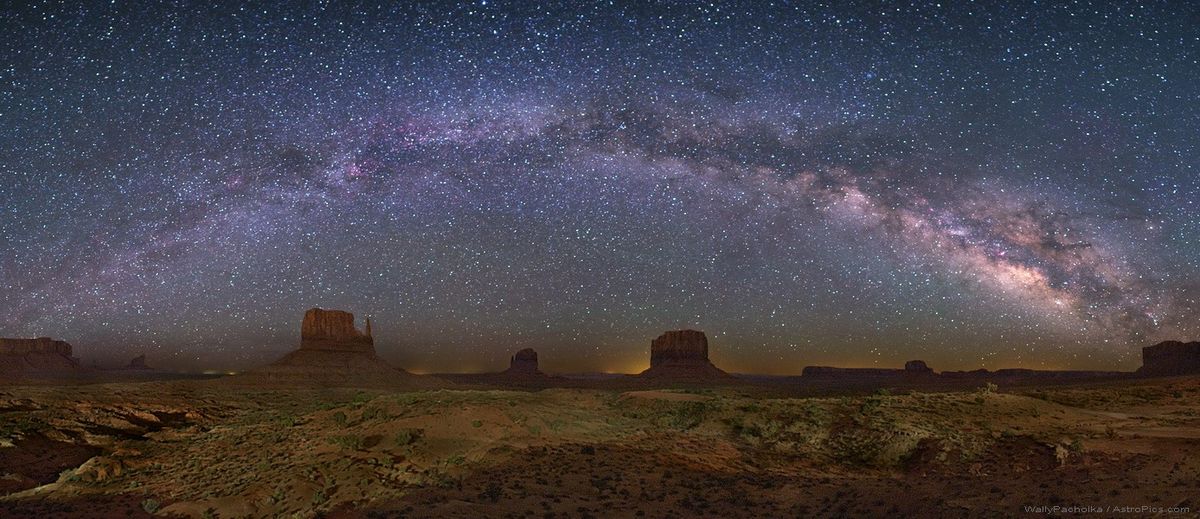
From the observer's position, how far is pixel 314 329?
382ft

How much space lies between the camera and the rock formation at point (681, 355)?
144500mm

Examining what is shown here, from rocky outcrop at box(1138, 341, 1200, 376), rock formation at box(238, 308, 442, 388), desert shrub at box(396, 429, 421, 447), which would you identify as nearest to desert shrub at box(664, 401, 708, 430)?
desert shrub at box(396, 429, 421, 447)

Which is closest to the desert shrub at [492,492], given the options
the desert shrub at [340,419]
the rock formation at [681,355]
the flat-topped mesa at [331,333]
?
the desert shrub at [340,419]

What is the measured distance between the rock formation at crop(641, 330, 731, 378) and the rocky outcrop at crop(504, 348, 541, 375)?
3126cm

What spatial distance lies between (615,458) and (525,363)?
148 meters

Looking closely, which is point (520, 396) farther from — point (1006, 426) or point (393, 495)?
point (1006, 426)

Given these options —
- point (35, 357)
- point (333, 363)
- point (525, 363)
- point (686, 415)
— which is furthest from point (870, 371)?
point (35, 357)

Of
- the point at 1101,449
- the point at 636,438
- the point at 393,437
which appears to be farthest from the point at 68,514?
the point at 1101,449

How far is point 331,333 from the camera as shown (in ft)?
389

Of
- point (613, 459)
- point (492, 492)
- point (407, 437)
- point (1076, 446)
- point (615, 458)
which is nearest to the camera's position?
point (492, 492)

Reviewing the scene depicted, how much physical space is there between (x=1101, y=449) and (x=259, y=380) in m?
94.6

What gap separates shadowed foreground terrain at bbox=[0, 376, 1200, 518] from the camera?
16422 mm

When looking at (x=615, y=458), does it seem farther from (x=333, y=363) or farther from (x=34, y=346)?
(x=34, y=346)

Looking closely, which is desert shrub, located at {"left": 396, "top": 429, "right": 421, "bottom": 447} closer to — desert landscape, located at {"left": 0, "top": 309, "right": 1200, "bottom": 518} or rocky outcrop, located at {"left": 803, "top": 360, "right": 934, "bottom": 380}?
desert landscape, located at {"left": 0, "top": 309, "right": 1200, "bottom": 518}
